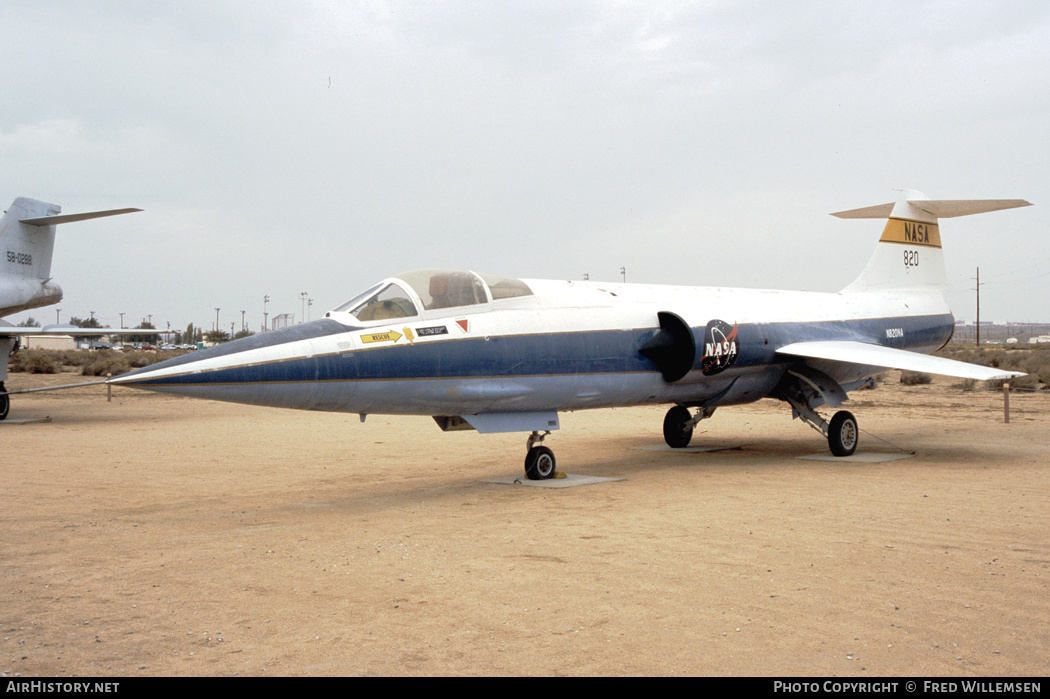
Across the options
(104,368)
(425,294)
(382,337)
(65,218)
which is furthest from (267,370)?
(104,368)

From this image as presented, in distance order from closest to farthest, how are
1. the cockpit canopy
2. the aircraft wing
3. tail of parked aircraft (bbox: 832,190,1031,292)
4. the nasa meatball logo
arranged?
the cockpit canopy < the nasa meatball logo < the aircraft wing < tail of parked aircraft (bbox: 832,190,1031,292)

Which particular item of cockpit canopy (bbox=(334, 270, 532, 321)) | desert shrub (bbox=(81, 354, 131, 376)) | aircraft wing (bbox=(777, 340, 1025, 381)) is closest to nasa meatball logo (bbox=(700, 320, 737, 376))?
aircraft wing (bbox=(777, 340, 1025, 381))

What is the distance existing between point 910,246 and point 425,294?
454 inches

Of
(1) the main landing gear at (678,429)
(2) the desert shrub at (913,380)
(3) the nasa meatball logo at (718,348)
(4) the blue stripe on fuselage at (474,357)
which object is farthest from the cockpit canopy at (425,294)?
(2) the desert shrub at (913,380)

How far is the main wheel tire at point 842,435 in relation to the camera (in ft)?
42.1

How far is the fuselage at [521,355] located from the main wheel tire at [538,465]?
0.58 meters

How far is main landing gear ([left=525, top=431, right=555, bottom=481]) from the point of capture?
1032 cm

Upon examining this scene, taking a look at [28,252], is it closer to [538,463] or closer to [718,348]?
[538,463]

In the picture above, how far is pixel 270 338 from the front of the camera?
324 inches

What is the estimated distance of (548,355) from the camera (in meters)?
10.2

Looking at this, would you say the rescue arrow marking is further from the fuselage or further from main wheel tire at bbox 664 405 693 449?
main wheel tire at bbox 664 405 693 449

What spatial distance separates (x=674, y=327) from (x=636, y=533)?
4.99 meters

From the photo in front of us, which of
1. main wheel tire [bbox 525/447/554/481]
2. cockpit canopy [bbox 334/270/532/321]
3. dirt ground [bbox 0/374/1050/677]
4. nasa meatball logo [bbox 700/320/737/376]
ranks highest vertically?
cockpit canopy [bbox 334/270/532/321]

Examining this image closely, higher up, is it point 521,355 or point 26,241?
point 26,241
